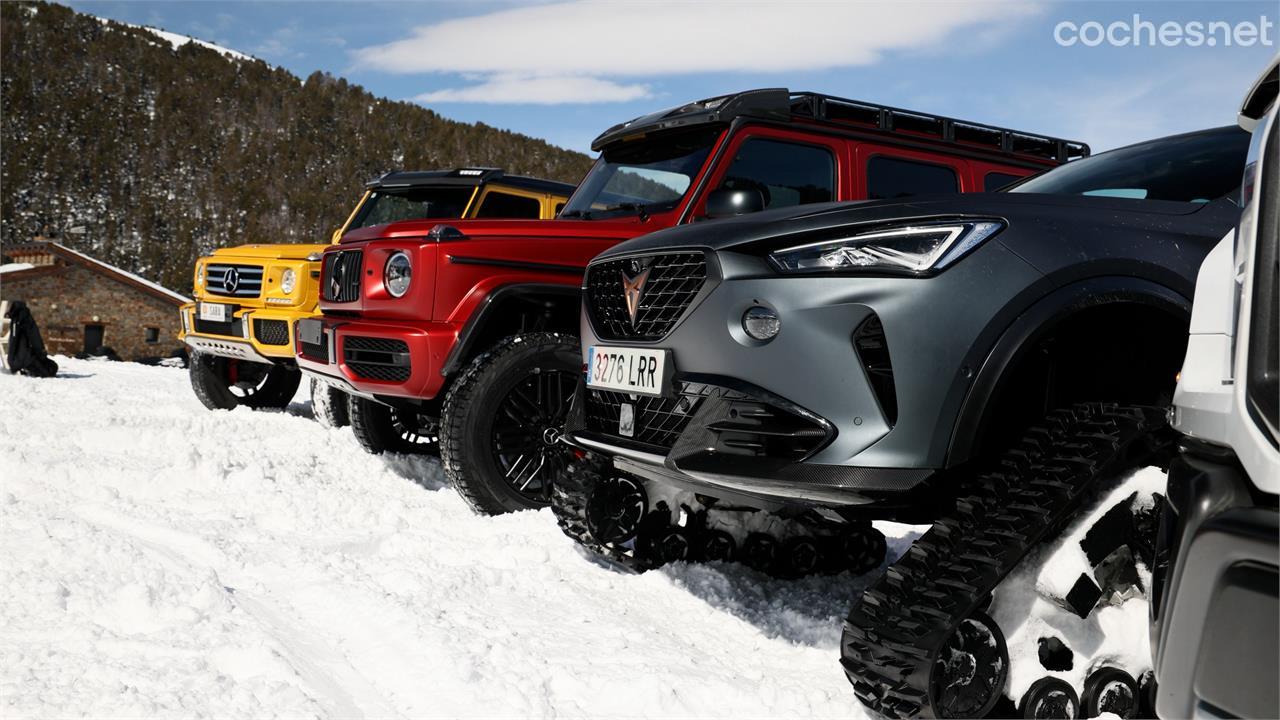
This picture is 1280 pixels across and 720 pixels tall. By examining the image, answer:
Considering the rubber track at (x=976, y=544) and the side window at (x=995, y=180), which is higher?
the side window at (x=995, y=180)

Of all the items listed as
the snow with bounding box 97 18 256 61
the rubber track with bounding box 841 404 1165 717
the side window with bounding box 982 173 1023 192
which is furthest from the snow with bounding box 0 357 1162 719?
the snow with bounding box 97 18 256 61

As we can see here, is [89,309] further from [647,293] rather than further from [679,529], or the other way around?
[647,293]

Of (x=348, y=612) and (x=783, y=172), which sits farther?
(x=783, y=172)

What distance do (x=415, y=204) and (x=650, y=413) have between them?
5.17 m

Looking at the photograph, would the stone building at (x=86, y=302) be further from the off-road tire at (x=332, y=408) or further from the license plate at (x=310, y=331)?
the license plate at (x=310, y=331)

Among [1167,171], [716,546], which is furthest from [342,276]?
[1167,171]

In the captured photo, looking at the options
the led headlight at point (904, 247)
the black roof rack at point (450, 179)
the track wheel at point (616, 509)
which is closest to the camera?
the led headlight at point (904, 247)

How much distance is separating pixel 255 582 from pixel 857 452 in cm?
236

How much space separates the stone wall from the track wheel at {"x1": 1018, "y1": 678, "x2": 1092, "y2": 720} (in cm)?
4330

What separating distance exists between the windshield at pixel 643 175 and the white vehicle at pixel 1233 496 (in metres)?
3.14

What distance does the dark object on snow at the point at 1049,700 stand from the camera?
2.35 metres

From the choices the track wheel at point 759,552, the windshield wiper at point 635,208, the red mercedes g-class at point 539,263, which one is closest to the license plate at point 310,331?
the red mercedes g-class at point 539,263

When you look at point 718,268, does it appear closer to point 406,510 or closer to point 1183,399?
point 1183,399

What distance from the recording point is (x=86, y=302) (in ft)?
139
